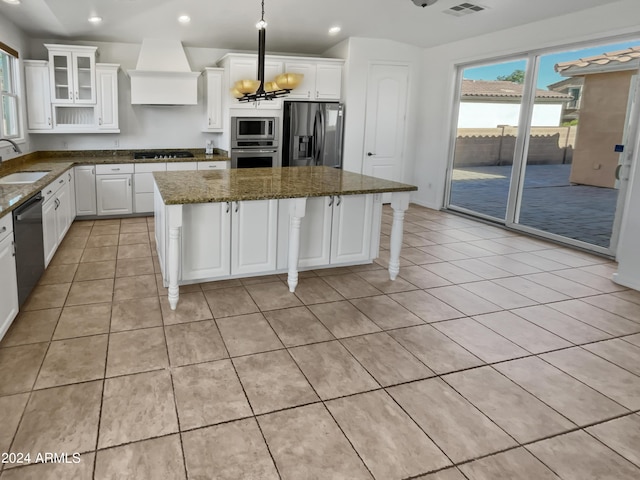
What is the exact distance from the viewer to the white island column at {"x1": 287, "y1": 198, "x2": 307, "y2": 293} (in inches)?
140

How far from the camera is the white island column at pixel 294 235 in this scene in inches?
140

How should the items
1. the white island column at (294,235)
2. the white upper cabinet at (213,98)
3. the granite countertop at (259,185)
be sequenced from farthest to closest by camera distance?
the white upper cabinet at (213,98), the white island column at (294,235), the granite countertop at (259,185)

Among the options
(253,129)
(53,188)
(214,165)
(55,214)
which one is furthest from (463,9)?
(55,214)

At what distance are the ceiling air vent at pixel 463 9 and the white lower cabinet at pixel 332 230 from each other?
2.60m

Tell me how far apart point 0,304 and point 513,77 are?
19.4ft

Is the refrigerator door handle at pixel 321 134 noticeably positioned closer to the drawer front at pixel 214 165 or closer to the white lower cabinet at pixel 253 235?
the drawer front at pixel 214 165

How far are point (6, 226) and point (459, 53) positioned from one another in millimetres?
5906

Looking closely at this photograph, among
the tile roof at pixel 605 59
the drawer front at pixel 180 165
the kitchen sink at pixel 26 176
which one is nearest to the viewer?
the kitchen sink at pixel 26 176

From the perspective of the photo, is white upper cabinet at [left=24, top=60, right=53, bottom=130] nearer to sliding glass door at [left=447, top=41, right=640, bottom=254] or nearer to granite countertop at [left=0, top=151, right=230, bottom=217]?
granite countertop at [left=0, top=151, right=230, bottom=217]

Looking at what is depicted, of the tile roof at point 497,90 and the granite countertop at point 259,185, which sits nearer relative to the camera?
the granite countertop at point 259,185

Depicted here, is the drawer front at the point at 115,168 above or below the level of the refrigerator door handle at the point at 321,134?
below

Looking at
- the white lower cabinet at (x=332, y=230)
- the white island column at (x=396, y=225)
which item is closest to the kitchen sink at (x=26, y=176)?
the white lower cabinet at (x=332, y=230)

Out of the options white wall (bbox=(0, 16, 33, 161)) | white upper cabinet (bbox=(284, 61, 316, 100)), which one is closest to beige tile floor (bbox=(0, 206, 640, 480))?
white wall (bbox=(0, 16, 33, 161))

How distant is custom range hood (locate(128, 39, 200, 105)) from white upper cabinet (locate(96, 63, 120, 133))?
0.76 feet
